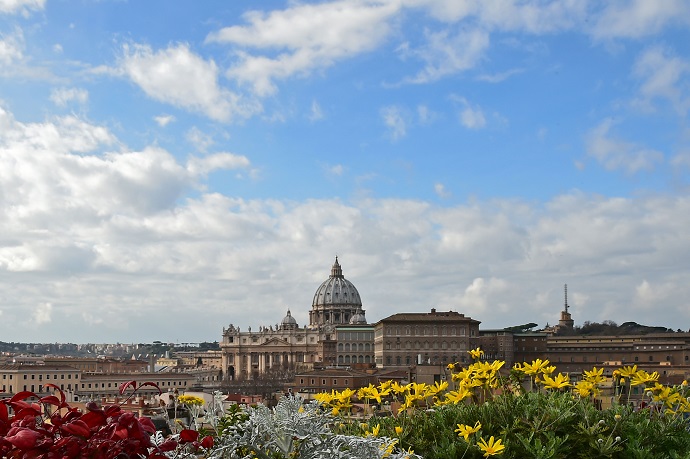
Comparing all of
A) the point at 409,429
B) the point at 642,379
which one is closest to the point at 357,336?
the point at 642,379

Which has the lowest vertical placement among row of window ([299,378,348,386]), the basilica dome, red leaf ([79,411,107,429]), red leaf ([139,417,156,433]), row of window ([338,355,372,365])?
row of window ([299,378,348,386])

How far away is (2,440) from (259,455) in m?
1.52

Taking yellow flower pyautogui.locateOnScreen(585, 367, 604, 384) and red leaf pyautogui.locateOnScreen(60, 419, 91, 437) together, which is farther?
yellow flower pyautogui.locateOnScreen(585, 367, 604, 384)

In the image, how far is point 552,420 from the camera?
621cm

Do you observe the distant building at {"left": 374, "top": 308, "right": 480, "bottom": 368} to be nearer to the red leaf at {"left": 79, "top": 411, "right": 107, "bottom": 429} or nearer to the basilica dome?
the basilica dome

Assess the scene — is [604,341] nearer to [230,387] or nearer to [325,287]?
[230,387]

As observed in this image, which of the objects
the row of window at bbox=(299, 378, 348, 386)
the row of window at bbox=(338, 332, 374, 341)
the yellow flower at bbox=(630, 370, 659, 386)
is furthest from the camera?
the row of window at bbox=(338, 332, 374, 341)

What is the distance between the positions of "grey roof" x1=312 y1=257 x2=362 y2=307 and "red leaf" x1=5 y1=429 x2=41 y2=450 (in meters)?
148

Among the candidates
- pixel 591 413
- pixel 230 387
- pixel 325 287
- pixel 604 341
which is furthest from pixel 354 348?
pixel 591 413

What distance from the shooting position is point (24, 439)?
322 centimetres

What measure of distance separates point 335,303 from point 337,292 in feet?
7.57

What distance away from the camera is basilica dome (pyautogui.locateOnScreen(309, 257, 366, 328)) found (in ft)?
493

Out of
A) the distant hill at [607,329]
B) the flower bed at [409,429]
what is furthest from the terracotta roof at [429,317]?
the flower bed at [409,429]

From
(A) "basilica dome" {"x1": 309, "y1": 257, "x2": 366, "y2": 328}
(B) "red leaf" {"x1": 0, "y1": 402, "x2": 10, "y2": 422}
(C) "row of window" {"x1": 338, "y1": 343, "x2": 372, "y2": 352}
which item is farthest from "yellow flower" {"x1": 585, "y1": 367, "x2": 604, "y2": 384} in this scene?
(A) "basilica dome" {"x1": 309, "y1": 257, "x2": 366, "y2": 328}
